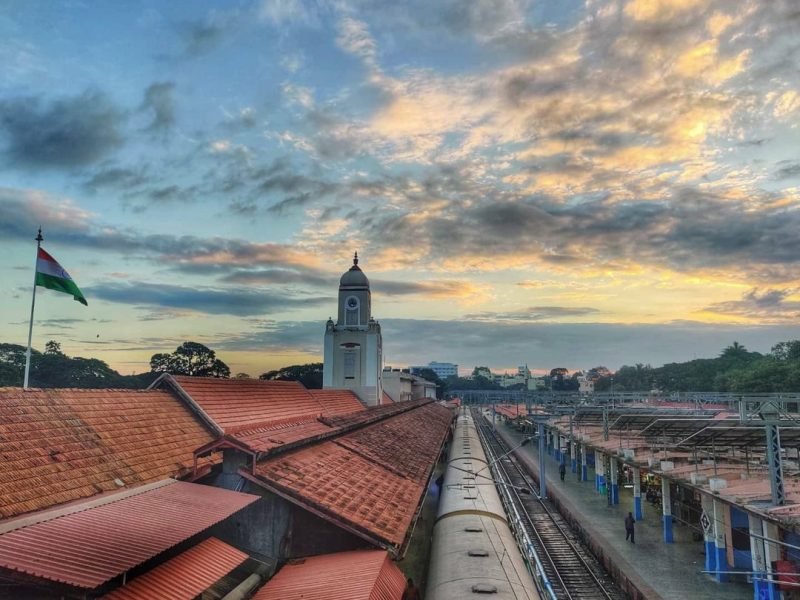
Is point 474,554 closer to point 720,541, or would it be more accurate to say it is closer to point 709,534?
point 720,541

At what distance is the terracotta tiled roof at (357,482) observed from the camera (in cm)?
1295

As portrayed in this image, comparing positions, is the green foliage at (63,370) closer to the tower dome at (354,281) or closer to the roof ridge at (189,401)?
the tower dome at (354,281)

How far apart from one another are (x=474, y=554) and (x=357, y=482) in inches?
166

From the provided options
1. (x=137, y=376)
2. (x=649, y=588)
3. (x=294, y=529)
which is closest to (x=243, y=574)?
(x=294, y=529)

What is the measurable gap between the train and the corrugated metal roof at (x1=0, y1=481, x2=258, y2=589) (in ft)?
16.5

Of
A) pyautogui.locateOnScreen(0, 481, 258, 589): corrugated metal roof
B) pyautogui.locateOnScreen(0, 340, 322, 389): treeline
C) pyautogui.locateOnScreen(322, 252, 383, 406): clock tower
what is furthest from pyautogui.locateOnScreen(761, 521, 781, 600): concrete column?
pyautogui.locateOnScreen(0, 340, 322, 389): treeline

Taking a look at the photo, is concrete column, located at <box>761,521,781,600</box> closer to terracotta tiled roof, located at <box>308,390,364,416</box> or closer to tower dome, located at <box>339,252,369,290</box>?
terracotta tiled roof, located at <box>308,390,364,416</box>

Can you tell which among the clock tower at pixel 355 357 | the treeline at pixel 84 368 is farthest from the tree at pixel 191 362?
the clock tower at pixel 355 357

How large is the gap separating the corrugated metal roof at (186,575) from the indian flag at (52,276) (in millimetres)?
11549

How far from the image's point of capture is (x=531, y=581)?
13578 mm

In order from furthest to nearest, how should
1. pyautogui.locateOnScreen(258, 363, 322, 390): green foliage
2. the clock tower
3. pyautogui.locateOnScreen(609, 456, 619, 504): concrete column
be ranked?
pyautogui.locateOnScreen(258, 363, 322, 390): green foliage < the clock tower < pyautogui.locateOnScreen(609, 456, 619, 504): concrete column

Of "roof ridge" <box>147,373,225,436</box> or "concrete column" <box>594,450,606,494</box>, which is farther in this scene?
"concrete column" <box>594,450,606,494</box>

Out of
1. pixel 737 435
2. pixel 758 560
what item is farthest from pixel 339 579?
pixel 737 435

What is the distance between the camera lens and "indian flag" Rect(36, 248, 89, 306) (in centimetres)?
1789
